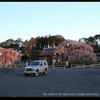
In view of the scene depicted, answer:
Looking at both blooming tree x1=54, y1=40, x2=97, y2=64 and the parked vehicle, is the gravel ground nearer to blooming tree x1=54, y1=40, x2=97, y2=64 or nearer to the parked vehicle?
the parked vehicle

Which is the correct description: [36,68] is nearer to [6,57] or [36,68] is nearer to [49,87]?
[49,87]

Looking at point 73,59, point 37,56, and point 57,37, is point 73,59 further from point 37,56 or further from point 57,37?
point 57,37

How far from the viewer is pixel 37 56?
74.6m

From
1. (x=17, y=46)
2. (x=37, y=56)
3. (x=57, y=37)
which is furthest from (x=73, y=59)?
(x=17, y=46)

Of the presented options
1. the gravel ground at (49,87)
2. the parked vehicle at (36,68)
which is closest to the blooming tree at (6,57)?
the parked vehicle at (36,68)

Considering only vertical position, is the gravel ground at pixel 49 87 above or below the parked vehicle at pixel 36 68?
below

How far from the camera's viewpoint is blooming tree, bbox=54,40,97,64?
6319cm

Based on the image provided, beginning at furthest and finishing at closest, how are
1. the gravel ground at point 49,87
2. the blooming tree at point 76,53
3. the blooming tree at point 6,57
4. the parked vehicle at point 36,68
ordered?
the blooming tree at point 76,53 → the blooming tree at point 6,57 → the parked vehicle at point 36,68 → the gravel ground at point 49,87

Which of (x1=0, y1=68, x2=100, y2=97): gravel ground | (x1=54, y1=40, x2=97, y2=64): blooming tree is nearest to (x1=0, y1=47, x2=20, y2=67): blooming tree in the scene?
(x1=54, y1=40, x2=97, y2=64): blooming tree

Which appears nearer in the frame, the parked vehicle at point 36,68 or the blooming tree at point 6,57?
the parked vehicle at point 36,68

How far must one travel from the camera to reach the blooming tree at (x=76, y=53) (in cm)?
6319

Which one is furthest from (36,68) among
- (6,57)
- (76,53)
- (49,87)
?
(76,53)

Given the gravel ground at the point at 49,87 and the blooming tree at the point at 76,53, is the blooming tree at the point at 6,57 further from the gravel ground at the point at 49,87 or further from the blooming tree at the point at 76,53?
the gravel ground at the point at 49,87

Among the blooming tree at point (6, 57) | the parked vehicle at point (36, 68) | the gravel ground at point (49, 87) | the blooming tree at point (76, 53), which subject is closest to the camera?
the gravel ground at point (49, 87)
